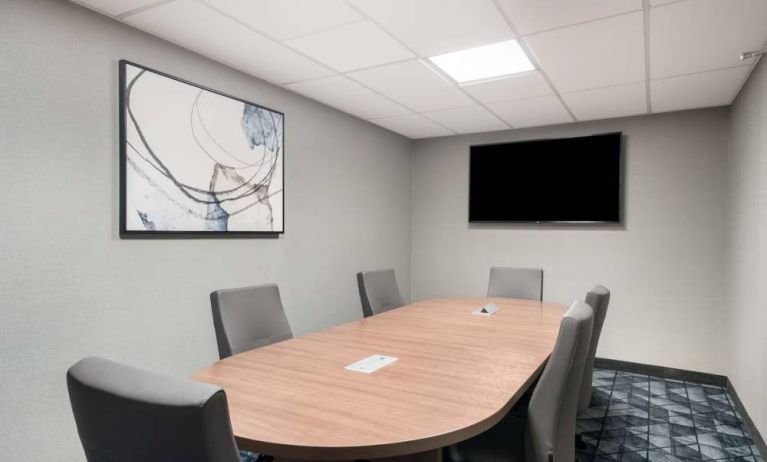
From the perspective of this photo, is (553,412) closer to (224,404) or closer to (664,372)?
(224,404)

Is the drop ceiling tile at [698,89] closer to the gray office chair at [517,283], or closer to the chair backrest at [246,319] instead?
the gray office chair at [517,283]

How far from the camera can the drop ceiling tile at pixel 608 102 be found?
349cm

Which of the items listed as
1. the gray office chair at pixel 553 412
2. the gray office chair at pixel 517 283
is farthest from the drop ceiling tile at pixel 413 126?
the gray office chair at pixel 553 412

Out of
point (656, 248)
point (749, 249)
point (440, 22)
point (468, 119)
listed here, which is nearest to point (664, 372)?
point (656, 248)

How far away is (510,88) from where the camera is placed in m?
3.49

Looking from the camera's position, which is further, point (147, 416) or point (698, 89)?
point (698, 89)

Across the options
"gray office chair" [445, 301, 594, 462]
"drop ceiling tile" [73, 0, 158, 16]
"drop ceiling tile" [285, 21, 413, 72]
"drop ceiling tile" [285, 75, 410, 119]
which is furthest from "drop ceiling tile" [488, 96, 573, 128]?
"drop ceiling tile" [73, 0, 158, 16]

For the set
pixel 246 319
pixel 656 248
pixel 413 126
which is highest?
pixel 413 126

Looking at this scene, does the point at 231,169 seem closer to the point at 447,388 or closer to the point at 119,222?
the point at 119,222

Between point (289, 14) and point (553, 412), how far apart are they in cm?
222

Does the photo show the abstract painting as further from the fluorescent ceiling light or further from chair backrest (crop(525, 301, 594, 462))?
chair backrest (crop(525, 301, 594, 462))

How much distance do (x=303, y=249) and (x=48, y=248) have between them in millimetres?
1927

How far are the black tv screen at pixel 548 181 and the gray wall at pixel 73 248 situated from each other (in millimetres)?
2726

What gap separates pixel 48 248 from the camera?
219 cm
